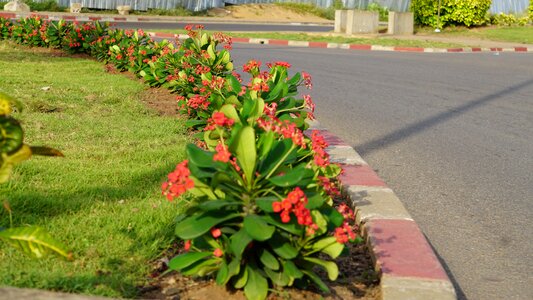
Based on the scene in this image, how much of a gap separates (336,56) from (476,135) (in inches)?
431

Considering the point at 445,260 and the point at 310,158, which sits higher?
the point at 310,158

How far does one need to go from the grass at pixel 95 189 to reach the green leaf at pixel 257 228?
1.90ft

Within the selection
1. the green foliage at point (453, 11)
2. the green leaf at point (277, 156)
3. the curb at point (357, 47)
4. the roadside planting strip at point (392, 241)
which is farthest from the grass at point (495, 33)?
the green leaf at point (277, 156)

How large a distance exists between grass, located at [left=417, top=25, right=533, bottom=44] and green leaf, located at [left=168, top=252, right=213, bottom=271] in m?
25.2

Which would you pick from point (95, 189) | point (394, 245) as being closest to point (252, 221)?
point (394, 245)

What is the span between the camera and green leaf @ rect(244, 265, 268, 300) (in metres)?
3.42

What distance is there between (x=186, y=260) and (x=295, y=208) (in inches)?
18.7

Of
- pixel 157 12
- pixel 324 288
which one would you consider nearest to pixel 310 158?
pixel 324 288

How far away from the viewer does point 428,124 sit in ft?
29.9

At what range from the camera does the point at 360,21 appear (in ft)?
96.1

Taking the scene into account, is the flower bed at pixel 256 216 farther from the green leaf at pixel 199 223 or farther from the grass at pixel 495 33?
the grass at pixel 495 33

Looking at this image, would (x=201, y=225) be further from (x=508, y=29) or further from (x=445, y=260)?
(x=508, y=29)

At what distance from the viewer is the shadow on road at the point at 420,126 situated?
781 cm

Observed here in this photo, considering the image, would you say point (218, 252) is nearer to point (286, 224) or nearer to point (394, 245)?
point (286, 224)
